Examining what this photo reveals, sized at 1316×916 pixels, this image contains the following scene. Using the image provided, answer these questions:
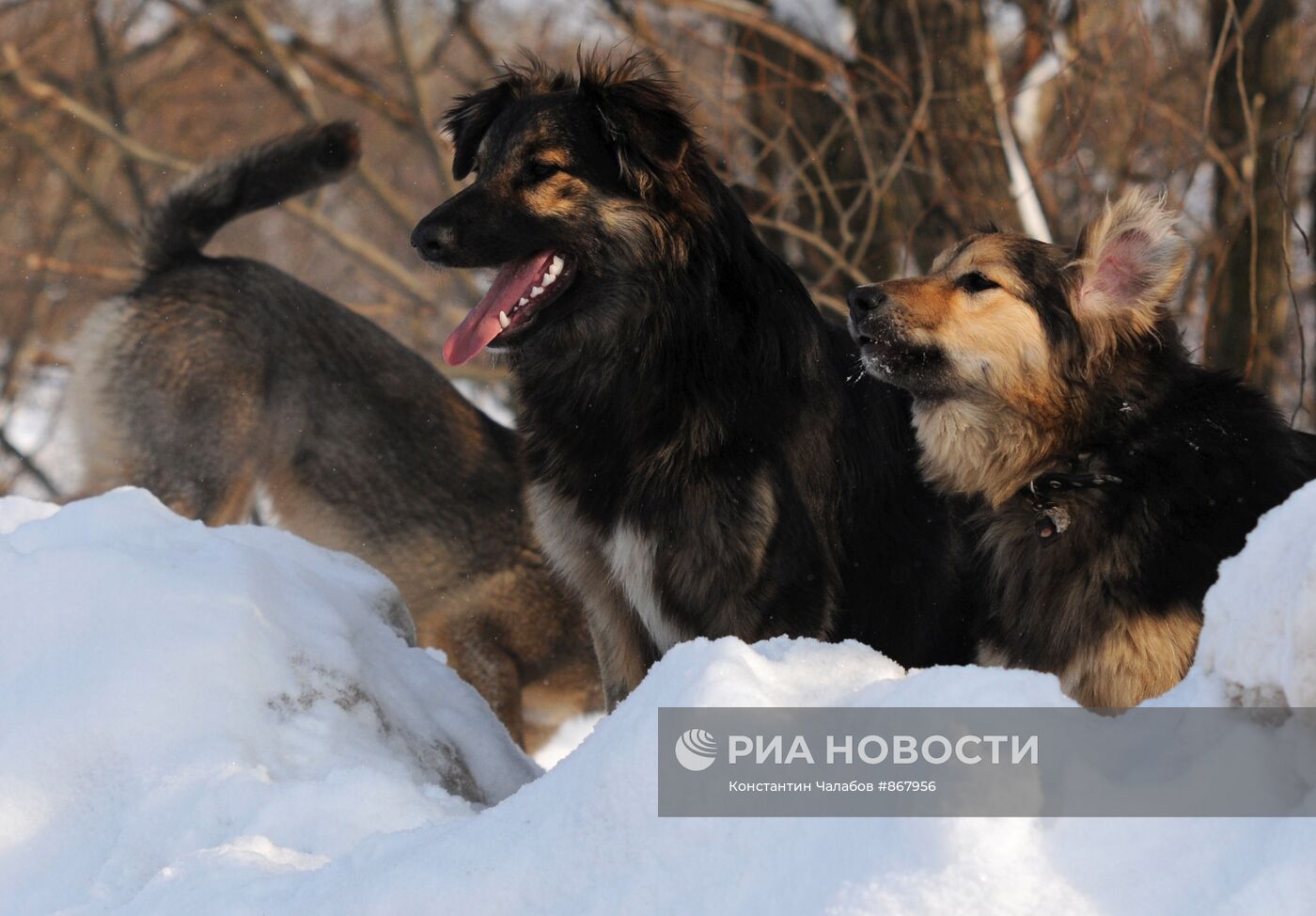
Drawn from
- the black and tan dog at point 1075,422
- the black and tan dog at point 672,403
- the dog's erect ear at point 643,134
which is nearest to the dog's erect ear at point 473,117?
the black and tan dog at point 672,403

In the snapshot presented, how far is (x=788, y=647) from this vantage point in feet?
9.44

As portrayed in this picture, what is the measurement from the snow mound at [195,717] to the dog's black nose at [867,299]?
64.3 inches

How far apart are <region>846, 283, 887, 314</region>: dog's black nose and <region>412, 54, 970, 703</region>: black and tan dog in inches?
14.3

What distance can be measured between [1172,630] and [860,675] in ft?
3.62

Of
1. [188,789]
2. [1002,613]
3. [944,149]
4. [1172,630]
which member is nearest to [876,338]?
[1002,613]

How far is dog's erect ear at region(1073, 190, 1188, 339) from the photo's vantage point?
3.68 meters

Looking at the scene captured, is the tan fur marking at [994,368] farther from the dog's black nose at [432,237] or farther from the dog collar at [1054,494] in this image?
the dog's black nose at [432,237]

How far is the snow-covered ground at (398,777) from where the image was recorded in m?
2.07

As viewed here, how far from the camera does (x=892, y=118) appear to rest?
7.22 m

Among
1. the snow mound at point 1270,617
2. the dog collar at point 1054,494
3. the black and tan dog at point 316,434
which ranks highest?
the snow mound at point 1270,617

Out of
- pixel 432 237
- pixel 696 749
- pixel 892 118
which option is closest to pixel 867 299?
pixel 432 237

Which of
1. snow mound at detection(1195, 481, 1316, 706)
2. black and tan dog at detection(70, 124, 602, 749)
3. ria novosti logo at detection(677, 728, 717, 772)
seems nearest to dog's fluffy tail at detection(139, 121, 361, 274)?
black and tan dog at detection(70, 124, 602, 749)

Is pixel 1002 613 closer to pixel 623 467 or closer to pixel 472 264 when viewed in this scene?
pixel 623 467

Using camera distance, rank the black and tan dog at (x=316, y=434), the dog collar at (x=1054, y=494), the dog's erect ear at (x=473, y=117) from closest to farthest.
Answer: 1. the dog collar at (x=1054, y=494)
2. the dog's erect ear at (x=473, y=117)
3. the black and tan dog at (x=316, y=434)
